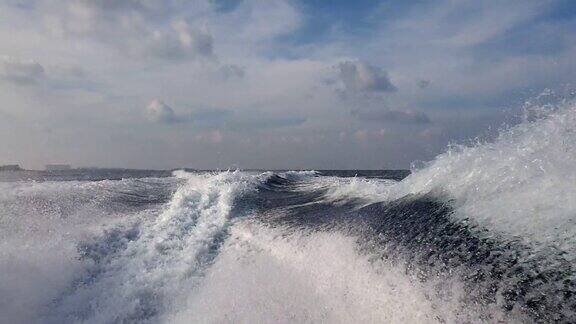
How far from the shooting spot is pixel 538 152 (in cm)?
496

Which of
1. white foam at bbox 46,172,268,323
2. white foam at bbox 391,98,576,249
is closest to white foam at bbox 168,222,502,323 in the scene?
white foam at bbox 46,172,268,323

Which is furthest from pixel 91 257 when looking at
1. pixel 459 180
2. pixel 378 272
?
pixel 459 180

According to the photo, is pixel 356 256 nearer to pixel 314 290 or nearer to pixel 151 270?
pixel 314 290

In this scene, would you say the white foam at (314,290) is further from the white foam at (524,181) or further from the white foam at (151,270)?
the white foam at (524,181)

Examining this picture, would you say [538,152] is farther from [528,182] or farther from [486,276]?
[486,276]

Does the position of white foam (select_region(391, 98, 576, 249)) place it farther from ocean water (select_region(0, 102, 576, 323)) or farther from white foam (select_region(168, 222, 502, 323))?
white foam (select_region(168, 222, 502, 323))

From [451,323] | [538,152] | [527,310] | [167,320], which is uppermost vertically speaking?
[538,152]

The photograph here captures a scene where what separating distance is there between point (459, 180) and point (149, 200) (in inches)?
452

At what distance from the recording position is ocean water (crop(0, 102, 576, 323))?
3.62m

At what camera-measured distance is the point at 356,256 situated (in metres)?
5.48

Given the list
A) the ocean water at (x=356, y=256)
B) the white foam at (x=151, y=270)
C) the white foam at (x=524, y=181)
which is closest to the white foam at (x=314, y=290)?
the ocean water at (x=356, y=256)

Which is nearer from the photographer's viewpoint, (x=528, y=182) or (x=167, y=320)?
(x=528, y=182)

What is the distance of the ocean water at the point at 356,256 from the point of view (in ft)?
11.9

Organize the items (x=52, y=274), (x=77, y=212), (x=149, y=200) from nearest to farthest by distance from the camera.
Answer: (x=52, y=274)
(x=77, y=212)
(x=149, y=200)
